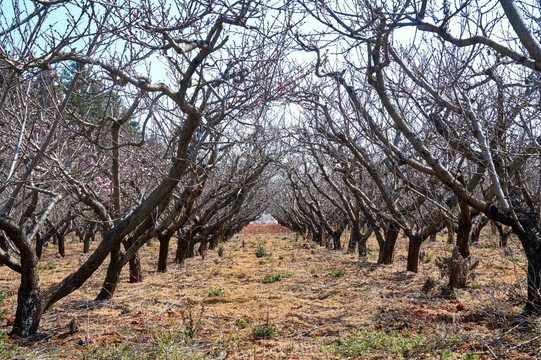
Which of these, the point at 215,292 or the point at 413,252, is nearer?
the point at 215,292

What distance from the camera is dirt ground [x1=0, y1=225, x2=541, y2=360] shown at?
423 centimetres

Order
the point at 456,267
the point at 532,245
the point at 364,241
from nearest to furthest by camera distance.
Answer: the point at 532,245, the point at 456,267, the point at 364,241

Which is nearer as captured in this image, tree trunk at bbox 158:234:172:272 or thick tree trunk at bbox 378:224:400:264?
tree trunk at bbox 158:234:172:272

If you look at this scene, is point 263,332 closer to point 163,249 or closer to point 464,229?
point 464,229

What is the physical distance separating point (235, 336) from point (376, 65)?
11.3 feet

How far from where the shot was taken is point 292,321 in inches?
228

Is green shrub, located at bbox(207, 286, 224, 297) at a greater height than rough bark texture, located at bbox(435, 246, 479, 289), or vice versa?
rough bark texture, located at bbox(435, 246, 479, 289)

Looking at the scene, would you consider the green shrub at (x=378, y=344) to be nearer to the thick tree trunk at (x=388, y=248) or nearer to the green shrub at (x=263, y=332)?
the green shrub at (x=263, y=332)

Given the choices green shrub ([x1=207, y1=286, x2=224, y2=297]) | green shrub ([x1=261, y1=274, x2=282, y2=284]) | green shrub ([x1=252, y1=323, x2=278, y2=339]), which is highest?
green shrub ([x1=261, y1=274, x2=282, y2=284])

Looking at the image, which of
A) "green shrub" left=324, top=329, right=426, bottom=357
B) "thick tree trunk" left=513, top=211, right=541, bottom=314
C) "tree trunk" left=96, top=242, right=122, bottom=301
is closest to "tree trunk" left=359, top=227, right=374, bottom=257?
"tree trunk" left=96, top=242, right=122, bottom=301

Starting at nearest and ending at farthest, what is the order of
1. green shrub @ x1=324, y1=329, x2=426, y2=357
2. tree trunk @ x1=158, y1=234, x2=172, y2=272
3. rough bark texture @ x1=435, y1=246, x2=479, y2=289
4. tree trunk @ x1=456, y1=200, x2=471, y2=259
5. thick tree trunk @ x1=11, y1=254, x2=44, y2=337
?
green shrub @ x1=324, y1=329, x2=426, y2=357 → thick tree trunk @ x1=11, y1=254, x2=44, y2=337 → tree trunk @ x1=456, y1=200, x2=471, y2=259 → rough bark texture @ x1=435, y1=246, x2=479, y2=289 → tree trunk @ x1=158, y1=234, x2=172, y2=272

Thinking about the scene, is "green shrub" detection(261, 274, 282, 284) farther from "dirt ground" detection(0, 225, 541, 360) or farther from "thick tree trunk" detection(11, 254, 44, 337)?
"thick tree trunk" detection(11, 254, 44, 337)

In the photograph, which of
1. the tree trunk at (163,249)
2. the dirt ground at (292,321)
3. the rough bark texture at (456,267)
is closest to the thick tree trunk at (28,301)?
the dirt ground at (292,321)

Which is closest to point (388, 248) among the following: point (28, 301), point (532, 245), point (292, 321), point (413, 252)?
point (413, 252)
